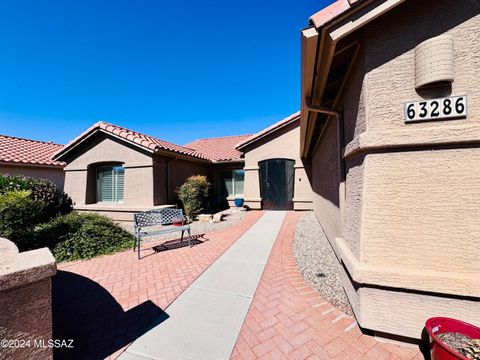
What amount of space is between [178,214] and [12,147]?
13.4 m

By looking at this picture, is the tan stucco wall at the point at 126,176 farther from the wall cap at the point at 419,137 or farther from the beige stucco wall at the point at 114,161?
the wall cap at the point at 419,137

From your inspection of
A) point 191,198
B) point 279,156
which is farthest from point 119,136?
point 279,156

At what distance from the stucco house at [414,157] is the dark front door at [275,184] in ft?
32.9

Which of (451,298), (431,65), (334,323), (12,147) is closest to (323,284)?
(334,323)

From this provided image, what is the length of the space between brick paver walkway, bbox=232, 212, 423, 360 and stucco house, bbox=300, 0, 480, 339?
0.24m

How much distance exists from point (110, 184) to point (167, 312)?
32.7ft

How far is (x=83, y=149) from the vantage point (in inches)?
438

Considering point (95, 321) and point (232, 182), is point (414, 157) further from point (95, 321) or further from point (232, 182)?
point (232, 182)

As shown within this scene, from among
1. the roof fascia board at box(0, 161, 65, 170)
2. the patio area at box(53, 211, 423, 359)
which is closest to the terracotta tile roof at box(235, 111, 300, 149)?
the patio area at box(53, 211, 423, 359)

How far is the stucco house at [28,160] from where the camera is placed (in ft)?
36.9

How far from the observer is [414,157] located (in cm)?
243

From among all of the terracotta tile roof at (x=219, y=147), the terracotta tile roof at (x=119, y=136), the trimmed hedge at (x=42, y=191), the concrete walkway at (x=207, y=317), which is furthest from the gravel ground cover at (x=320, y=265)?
the terracotta tile roof at (x=219, y=147)

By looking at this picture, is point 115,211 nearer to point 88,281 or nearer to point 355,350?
point 88,281

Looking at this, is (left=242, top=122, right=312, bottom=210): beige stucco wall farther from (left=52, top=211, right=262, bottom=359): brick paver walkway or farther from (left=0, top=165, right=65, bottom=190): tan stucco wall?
(left=0, top=165, right=65, bottom=190): tan stucco wall
